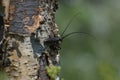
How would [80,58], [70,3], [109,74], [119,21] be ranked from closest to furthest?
[109,74] → [80,58] → [70,3] → [119,21]

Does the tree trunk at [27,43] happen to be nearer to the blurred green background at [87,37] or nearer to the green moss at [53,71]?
the green moss at [53,71]

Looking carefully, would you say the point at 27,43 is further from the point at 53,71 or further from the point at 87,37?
the point at 87,37

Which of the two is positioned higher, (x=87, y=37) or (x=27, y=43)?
(x=27, y=43)

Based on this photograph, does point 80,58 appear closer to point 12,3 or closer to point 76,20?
point 76,20

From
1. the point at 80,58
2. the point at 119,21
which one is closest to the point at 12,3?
the point at 80,58

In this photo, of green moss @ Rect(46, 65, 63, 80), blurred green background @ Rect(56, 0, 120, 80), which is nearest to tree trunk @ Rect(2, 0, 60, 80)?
green moss @ Rect(46, 65, 63, 80)

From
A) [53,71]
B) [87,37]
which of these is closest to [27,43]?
[53,71]

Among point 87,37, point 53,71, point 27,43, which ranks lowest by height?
point 87,37
